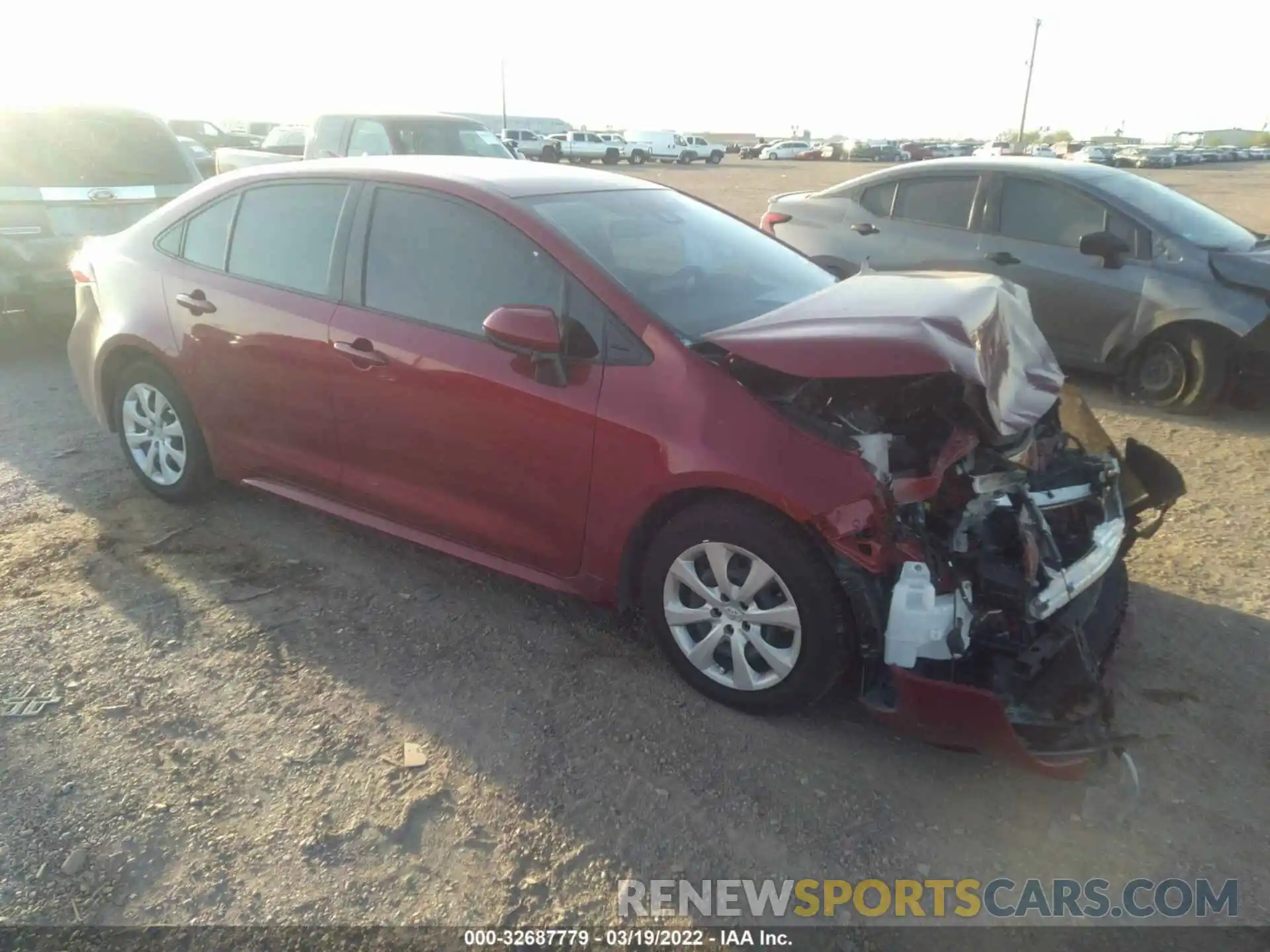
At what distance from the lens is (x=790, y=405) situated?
9.91 feet

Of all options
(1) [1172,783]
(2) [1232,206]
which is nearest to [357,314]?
(1) [1172,783]

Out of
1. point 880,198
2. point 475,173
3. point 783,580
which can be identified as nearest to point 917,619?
point 783,580

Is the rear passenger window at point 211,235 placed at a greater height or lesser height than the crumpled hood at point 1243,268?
greater

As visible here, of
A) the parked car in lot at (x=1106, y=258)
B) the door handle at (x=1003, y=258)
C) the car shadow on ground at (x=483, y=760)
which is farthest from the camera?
the door handle at (x=1003, y=258)

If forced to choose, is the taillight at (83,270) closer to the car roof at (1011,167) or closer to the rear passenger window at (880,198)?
the rear passenger window at (880,198)

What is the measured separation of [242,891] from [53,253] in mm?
6485

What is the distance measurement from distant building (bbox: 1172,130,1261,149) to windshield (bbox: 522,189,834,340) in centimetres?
9697

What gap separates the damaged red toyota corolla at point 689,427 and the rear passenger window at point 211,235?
0.01m

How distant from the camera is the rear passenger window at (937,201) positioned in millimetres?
7145

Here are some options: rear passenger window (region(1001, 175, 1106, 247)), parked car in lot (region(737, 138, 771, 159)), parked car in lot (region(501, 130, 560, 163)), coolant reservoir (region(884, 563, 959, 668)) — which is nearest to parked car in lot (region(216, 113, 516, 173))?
rear passenger window (region(1001, 175, 1106, 247))

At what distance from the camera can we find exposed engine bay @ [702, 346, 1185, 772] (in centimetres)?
276

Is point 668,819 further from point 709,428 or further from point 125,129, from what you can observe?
point 125,129

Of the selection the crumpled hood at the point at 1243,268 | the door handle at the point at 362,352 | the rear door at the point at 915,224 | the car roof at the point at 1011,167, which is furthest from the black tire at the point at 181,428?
the crumpled hood at the point at 1243,268

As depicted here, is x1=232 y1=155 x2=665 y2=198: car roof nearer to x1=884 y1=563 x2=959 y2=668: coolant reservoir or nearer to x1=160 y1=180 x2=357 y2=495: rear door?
x1=160 y1=180 x2=357 y2=495: rear door
